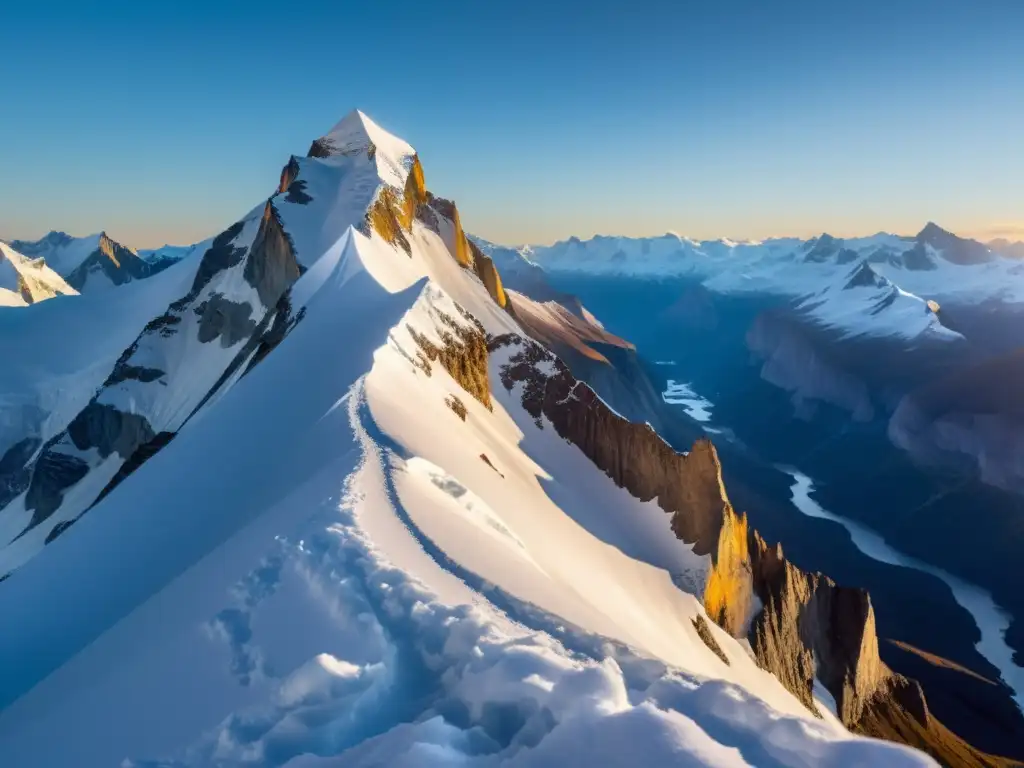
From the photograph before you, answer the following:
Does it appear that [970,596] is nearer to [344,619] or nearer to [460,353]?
[460,353]

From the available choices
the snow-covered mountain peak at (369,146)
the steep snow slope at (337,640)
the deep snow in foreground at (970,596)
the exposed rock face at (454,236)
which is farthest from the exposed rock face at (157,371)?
the deep snow in foreground at (970,596)

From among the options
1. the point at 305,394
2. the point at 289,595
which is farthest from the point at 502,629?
the point at 305,394

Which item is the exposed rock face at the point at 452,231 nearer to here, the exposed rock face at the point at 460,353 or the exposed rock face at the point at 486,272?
the exposed rock face at the point at 486,272

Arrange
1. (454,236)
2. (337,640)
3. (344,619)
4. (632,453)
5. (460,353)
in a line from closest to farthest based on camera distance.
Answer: (337,640)
(344,619)
(460,353)
(632,453)
(454,236)

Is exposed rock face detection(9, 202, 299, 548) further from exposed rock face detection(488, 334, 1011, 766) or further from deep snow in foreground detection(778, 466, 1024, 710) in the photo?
deep snow in foreground detection(778, 466, 1024, 710)

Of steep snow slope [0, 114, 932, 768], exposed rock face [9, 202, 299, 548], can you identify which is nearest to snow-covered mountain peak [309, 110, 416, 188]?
exposed rock face [9, 202, 299, 548]

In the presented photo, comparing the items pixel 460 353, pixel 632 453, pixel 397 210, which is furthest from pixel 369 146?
pixel 632 453
